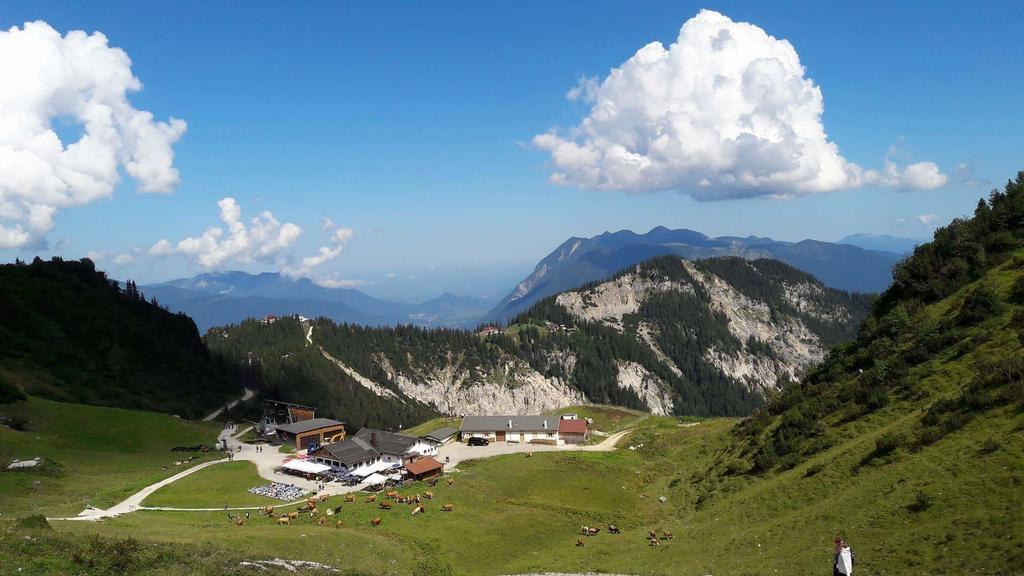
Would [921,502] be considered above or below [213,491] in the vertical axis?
above

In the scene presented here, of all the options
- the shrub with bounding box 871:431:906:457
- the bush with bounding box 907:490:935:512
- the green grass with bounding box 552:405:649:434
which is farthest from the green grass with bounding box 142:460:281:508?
the green grass with bounding box 552:405:649:434

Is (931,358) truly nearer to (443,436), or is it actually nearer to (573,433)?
(573,433)

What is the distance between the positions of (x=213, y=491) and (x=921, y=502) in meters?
62.7

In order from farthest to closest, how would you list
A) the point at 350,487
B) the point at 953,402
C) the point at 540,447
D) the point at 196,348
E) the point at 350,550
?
the point at 196,348 < the point at 540,447 < the point at 350,487 < the point at 350,550 < the point at 953,402

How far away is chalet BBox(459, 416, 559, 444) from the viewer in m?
95.2

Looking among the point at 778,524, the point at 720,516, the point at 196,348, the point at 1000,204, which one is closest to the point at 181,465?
the point at 720,516

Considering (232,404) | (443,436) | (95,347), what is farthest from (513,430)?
(95,347)

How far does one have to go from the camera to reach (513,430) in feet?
316

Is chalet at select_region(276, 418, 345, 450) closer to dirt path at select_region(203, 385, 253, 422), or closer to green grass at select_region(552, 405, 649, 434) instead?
dirt path at select_region(203, 385, 253, 422)

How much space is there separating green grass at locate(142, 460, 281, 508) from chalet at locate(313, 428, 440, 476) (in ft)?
29.5

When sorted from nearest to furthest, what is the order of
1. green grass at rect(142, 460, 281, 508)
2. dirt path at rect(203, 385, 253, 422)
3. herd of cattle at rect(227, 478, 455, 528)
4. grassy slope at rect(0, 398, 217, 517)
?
1. herd of cattle at rect(227, 478, 455, 528)
2. grassy slope at rect(0, 398, 217, 517)
3. green grass at rect(142, 460, 281, 508)
4. dirt path at rect(203, 385, 253, 422)

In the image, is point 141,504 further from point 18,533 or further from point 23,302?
point 23,302

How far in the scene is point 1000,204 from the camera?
6594cm

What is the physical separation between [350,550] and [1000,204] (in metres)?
79.5
